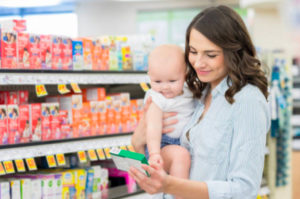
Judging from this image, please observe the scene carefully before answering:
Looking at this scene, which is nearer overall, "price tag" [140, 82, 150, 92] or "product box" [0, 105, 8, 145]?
"product box" [0, 105, 8, 145]

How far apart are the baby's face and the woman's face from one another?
41cm

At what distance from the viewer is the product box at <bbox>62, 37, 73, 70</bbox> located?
3.41m

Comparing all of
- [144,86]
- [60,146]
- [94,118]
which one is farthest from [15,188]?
[144,86]

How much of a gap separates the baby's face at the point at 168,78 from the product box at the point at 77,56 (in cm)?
137

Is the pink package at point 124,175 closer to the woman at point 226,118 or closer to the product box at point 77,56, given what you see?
the product box at point 77,56

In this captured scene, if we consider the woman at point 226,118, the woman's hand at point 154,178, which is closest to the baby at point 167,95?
the woman at point 226,118

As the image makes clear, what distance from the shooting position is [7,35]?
305 centimetres

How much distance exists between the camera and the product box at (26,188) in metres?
3.14

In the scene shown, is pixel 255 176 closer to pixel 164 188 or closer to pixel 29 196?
pixel 164 188

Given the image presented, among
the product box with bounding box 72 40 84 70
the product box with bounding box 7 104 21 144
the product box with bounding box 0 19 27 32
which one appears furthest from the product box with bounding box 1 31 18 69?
the product box with bounding box 72 40 84 70

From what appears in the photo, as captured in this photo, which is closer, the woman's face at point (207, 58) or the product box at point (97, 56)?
the woman's face at point (207, 58)

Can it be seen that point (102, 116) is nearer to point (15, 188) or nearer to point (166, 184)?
point (15, 188)

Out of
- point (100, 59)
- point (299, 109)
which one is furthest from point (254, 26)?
point (100, 59)

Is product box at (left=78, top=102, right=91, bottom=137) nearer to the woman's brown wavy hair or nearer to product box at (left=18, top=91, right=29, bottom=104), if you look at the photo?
product box at (left=18, top=91, right=29, bottom=104)
